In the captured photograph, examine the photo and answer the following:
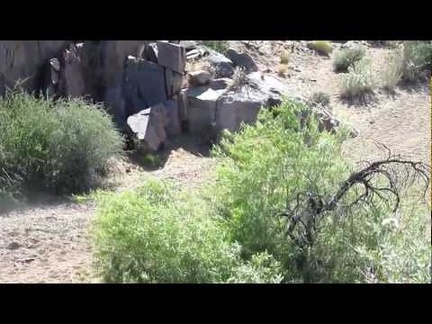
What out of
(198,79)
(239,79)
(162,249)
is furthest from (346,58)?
(162,249)

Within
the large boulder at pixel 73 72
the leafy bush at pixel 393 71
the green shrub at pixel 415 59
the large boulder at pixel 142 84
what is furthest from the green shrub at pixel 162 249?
the green shrub at pixel 415 59

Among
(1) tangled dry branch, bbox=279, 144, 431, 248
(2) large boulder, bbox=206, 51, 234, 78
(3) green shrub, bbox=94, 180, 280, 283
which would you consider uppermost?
(1) tangled dry branch, bbox=279, 144, 431, 248

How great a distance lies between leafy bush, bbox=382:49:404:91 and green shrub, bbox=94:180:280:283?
1099 cm

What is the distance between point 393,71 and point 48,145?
899cm

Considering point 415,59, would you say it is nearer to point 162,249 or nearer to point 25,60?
point 25,60

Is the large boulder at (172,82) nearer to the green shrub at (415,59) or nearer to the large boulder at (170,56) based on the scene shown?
the large boulder at (170,56)

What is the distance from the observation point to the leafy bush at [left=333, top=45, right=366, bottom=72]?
17.6 metres

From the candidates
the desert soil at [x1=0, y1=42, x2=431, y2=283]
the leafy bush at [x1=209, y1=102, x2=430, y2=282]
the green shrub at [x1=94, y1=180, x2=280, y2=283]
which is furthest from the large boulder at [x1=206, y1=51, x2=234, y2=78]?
the green shrub at [x1=94, y1=180, x2=280, y2=283]

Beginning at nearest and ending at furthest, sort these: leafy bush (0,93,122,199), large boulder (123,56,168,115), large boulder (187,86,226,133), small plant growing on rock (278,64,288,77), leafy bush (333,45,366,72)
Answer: leafy bush (0,93,122,199) → large boulder (123,56,168,115) → large boulder (187,86,226,133) → small plant growing on rock (278,64,288,77) → leafy bush (333,45,366,72)

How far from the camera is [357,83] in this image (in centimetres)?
1600

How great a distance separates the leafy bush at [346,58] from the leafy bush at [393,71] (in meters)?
0.77

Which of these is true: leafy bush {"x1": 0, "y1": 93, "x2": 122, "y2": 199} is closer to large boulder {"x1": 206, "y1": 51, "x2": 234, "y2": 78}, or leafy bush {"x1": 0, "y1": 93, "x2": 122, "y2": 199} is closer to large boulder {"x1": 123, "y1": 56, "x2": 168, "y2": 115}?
large boulder {"x1": 123, "y1": 56, "x2": 168, "y2": 115}

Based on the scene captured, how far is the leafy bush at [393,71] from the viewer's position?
16.5m
